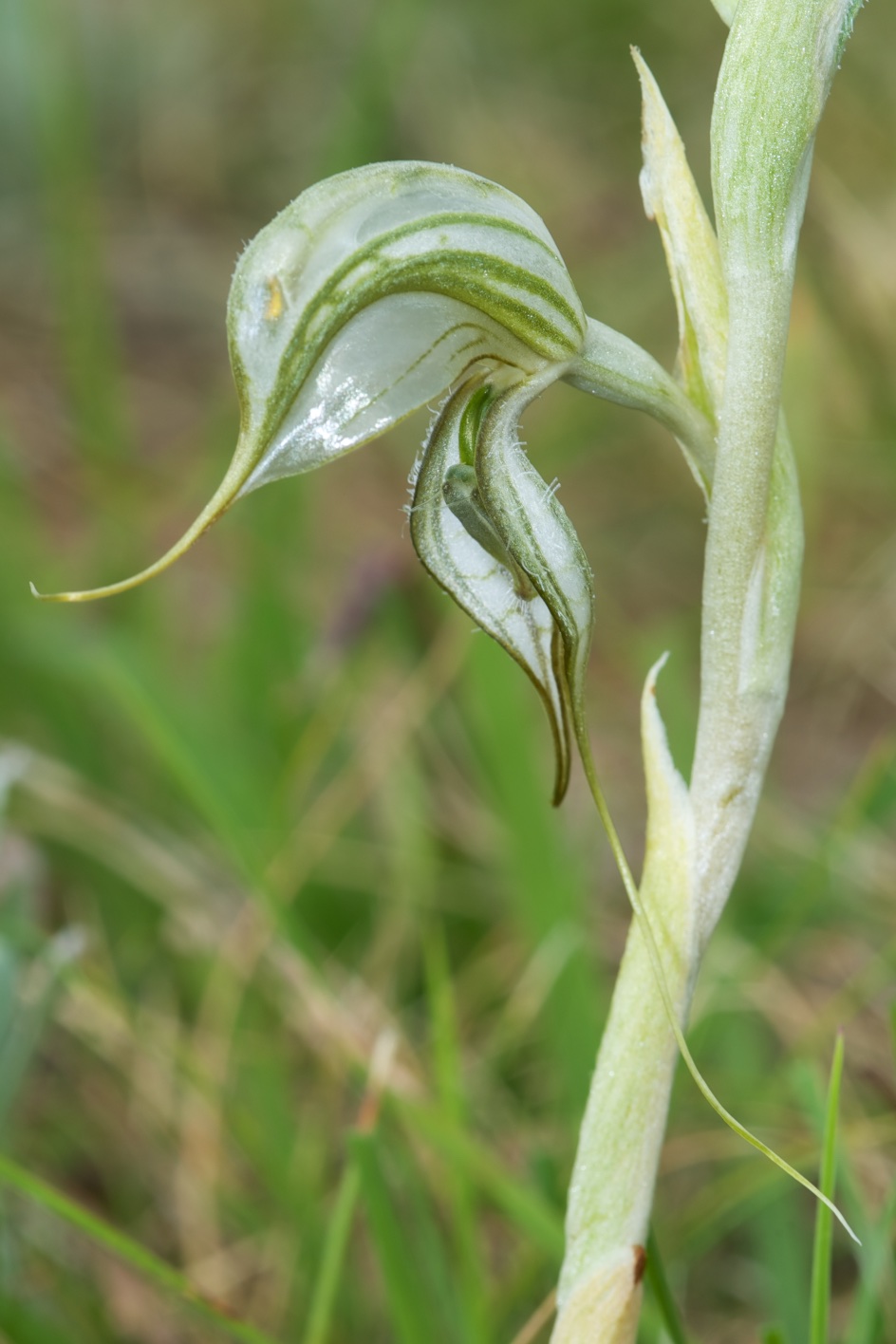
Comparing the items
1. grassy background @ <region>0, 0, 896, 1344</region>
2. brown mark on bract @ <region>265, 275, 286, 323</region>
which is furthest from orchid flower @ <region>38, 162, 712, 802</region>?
grassy background @ <region>0, 0, 896, 1344</region>

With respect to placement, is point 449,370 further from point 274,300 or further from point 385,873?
point 385,873

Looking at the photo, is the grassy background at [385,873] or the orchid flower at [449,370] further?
the grassy background at [385,873]

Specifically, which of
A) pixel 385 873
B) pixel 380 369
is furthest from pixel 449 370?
pixel 385 873

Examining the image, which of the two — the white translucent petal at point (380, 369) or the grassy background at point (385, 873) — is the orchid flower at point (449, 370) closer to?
the white translucent petal at point (380, 369)

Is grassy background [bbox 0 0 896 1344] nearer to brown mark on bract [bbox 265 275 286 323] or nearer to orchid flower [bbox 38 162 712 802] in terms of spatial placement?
orchid flower [bbox 38 162 712 802]

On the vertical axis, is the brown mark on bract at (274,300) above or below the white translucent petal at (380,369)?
above

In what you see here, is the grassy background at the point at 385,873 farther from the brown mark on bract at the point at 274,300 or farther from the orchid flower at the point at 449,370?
the brown mark on bract at the point at 274,300

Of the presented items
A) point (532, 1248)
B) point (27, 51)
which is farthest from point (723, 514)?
point (27, 51)

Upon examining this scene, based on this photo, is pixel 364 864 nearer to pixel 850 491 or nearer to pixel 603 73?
pixel 850 491

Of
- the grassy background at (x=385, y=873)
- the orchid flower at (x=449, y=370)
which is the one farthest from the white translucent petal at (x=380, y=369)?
the grassy background at (x=385, y=873)
